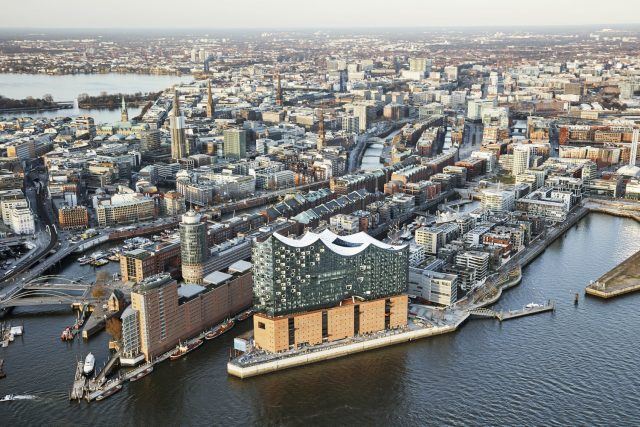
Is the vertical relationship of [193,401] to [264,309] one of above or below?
below

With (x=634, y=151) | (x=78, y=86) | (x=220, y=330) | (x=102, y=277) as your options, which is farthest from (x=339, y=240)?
(x=78, y=86)

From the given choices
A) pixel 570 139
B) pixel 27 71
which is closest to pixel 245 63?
pixel 27 71

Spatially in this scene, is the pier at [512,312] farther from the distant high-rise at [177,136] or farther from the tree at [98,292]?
the distant high-rise at [177,136]

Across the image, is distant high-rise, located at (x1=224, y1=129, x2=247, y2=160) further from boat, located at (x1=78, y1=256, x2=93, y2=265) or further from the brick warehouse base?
the brick warehouse base

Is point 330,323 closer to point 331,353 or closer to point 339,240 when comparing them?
point 331,353

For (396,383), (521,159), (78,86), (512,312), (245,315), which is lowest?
(396,383)

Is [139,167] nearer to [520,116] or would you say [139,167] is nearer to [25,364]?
[25,364]
